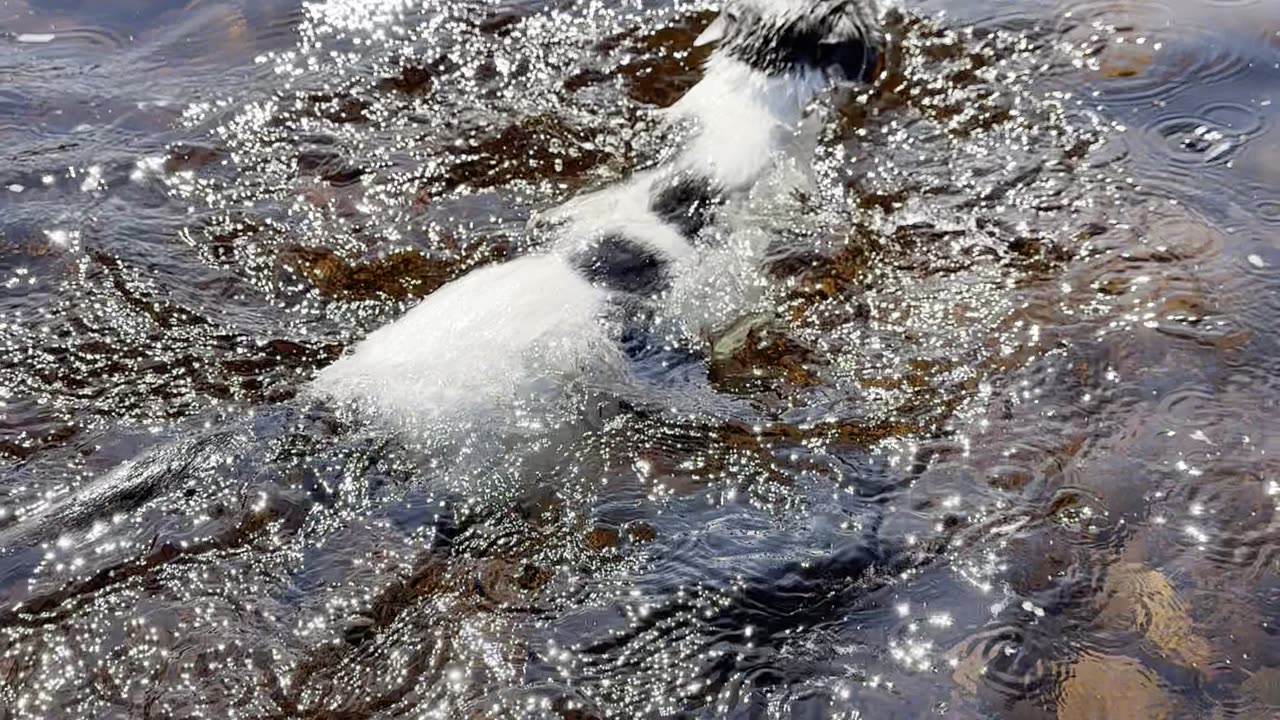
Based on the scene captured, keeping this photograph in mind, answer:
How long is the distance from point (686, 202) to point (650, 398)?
1.02 metres

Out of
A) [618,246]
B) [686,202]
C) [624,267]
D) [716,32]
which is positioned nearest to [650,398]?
[624,267]

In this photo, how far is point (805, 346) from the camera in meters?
4.39

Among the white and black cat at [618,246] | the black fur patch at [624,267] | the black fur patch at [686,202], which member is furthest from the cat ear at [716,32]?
the black fur patch at [624,267]

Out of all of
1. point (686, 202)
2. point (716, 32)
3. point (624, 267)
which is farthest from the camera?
point (716, 32)

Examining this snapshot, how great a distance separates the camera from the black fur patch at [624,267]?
4.27m

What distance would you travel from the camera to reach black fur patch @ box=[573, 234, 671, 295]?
427 centimetres

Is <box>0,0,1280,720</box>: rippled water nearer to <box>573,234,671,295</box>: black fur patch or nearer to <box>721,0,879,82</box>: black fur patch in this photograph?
<box>573,234,671,295</box>: black fur patch

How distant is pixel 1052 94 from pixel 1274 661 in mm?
3325

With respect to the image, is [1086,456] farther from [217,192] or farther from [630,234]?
[217,192]

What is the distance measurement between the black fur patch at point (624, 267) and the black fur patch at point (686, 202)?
0.26 m

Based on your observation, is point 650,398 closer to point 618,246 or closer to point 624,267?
point 624,267

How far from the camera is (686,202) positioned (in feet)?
15.1

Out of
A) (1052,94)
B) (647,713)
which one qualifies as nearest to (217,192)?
(647,713)

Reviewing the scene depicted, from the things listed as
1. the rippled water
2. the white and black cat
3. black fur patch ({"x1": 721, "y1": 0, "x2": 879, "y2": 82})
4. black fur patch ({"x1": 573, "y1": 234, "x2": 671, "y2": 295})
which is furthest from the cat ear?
black fur patch ({"x1": 573, "y1": 234, "x2": 671, "y2": 295})
